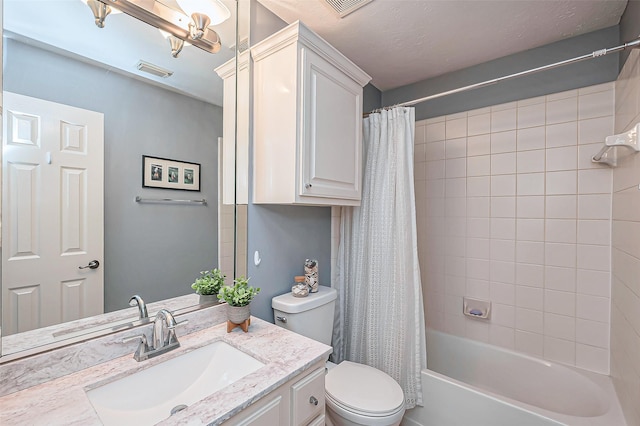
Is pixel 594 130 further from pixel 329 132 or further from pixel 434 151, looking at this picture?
pixel 329 132

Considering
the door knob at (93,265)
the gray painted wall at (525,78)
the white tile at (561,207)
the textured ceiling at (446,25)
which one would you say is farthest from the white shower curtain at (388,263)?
the door knob at (93,265)

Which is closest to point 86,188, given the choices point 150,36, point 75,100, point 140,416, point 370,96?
point 75,100

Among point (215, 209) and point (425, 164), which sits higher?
point (425, 164)

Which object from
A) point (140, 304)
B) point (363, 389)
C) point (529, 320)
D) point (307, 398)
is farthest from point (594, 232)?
point (140, 304)

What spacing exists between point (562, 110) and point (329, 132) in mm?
1521

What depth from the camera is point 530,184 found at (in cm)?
184

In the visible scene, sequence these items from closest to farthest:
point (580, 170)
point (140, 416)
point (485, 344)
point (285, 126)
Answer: point (140, 416) → point (285, 126) → point (580, 170) → point (485, 344)

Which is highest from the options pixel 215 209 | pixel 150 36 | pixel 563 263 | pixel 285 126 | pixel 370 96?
pixel 370 96

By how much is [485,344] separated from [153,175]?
231 cm

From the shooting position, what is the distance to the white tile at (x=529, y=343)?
180cm

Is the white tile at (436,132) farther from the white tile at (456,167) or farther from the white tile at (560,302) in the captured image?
the white tile at (560,302)

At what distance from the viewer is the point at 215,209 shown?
1.33 metres

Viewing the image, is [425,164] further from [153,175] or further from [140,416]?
[140,416]

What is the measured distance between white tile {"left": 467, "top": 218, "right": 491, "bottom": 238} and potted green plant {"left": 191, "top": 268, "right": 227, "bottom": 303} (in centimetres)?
177
